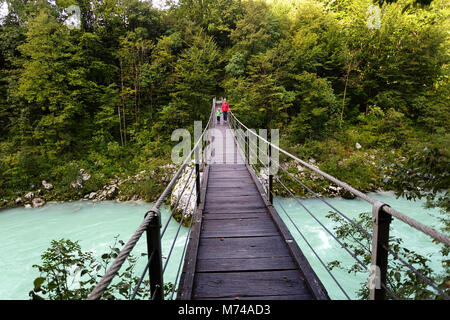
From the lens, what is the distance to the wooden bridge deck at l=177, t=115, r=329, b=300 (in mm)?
1844

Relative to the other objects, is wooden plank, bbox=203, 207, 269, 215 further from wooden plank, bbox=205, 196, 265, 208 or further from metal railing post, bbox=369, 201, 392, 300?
metal railing post, bbox=369, 201, 392, 300

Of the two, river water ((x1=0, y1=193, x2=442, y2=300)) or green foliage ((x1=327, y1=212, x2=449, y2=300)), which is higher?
green foliage ((x1=327, y1=212, x2=449, y2=300))

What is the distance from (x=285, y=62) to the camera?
615 inches

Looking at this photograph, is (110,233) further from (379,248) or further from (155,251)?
(379,248)

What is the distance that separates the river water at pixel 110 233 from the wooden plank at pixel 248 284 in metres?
4.28

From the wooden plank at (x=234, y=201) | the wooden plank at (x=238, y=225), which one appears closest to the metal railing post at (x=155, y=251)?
the wooden plank at (x=238, y=225)

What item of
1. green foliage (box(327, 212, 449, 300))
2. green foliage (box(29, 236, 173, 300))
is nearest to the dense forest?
green foliage (box(29, 236, 173, 300))

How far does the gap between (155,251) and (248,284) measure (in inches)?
38.0

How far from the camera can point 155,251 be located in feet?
4.42

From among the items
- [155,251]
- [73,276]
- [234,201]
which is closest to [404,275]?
[234,201]

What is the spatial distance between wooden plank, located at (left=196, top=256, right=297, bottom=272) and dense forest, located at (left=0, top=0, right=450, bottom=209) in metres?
9.57

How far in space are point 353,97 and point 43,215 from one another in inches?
812

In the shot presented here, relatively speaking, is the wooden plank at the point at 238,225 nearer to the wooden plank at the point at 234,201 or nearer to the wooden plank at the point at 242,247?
the wooden plank at the point at 242,247
